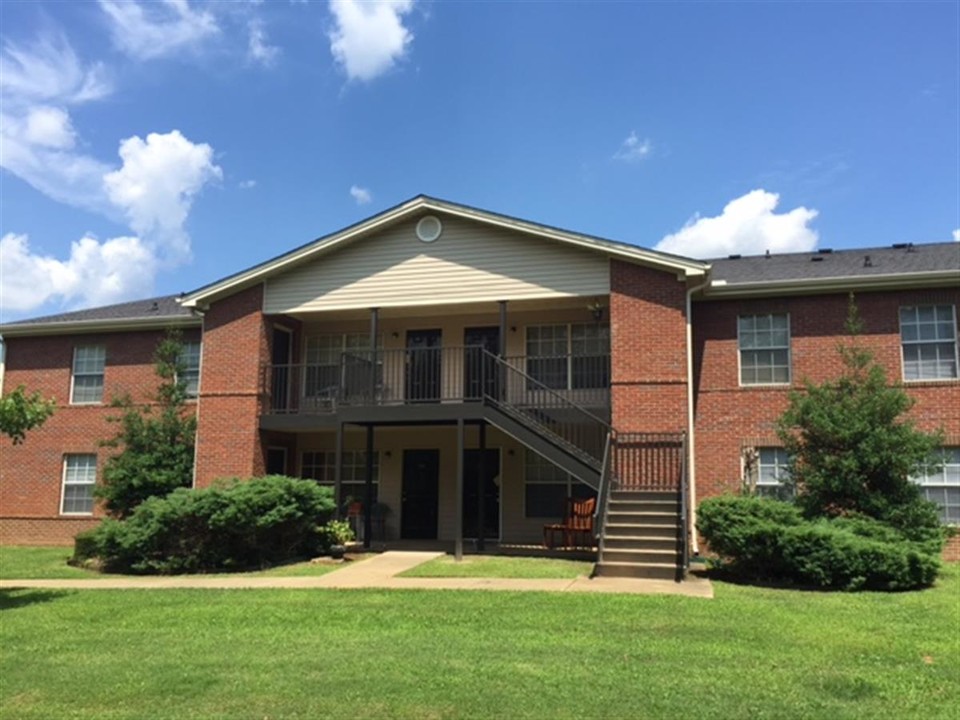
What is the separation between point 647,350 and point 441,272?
462 centimetres

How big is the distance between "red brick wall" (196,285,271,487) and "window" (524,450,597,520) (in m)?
5.94

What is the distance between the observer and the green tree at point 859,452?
13.0 m

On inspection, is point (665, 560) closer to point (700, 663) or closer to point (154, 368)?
point (700, 663)

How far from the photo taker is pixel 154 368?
20.0 m

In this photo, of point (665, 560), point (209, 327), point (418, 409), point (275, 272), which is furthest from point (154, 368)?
point (665, 560)

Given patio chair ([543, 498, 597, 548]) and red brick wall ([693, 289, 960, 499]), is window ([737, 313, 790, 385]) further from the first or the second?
patio chair ([543, 498, 597, 548])

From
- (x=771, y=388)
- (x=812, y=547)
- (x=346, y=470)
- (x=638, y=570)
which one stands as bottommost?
(x=638, y=570)

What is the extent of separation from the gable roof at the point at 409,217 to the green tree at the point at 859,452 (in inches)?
133

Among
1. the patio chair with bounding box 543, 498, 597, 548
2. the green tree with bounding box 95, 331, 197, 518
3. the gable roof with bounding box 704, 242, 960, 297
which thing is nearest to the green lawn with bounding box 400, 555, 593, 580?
the patio chair with bounding box 543, 498, 597, 548

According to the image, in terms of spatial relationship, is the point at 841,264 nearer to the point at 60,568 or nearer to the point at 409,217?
the point at 409,217

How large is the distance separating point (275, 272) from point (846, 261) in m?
12.4

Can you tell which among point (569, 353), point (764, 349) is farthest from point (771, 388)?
point (569, 353)

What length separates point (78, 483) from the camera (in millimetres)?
20375

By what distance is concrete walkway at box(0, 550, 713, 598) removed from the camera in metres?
11.2
